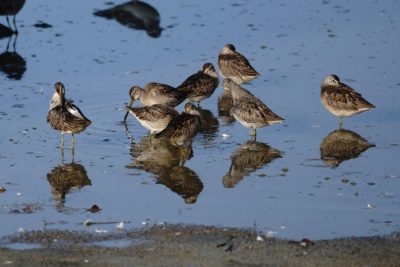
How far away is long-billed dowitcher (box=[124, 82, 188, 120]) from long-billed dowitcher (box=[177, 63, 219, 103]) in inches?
13.2

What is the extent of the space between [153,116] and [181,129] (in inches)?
39.3

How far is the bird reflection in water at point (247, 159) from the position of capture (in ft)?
40.5

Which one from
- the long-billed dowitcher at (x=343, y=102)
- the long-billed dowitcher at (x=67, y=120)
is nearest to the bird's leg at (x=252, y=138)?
the long-billed dowitcher at (x=343, y=102)

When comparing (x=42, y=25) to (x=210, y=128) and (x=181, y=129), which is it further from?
(x=181, y=129)

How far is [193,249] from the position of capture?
9.64 m

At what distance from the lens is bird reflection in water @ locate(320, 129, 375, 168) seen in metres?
13.3

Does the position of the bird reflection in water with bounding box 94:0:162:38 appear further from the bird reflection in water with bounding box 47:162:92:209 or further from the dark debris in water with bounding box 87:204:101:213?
the dark debris in water with bounding box 87:204:101:213

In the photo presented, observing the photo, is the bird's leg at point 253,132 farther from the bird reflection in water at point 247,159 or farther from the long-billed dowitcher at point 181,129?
the long-billed dowitcher at point 181,129

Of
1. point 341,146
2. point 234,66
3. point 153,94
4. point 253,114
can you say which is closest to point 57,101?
point 153,94

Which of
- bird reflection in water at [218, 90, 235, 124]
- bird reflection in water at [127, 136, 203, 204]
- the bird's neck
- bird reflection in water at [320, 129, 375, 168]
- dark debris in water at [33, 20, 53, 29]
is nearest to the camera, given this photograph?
bird reflection in water at [127, 136, 203, 204]

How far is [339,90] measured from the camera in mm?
15266

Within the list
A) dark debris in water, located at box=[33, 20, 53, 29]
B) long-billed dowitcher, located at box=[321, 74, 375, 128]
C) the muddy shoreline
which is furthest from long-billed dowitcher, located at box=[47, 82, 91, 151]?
dark debris in water, located at box=[33, 20, 53, 29]

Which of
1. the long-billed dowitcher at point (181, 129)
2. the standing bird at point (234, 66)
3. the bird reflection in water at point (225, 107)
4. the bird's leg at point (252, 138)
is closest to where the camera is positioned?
the long-billed dowitcher at point (181, 129)

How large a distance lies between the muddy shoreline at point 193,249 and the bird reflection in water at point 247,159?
6.84ft
